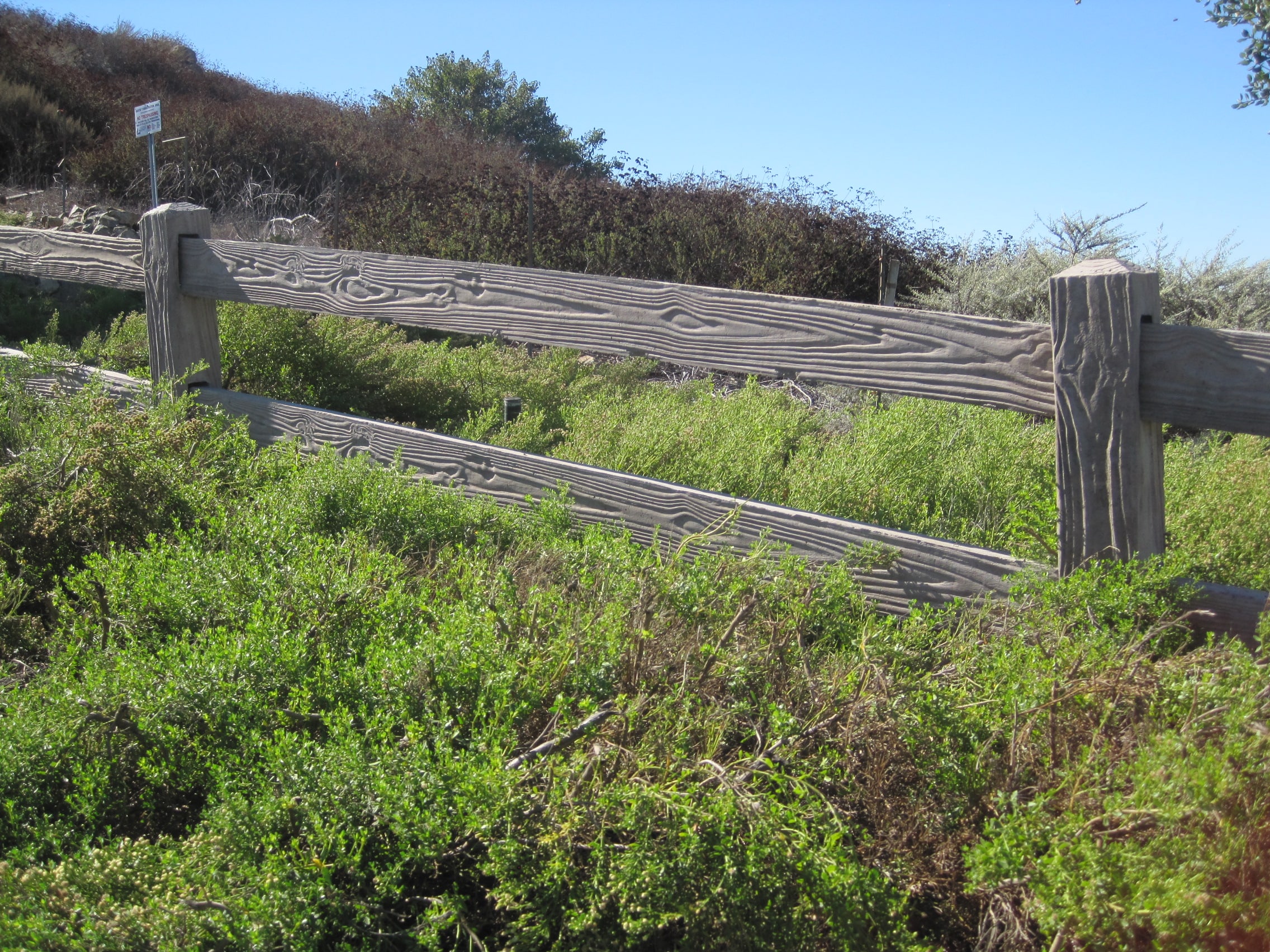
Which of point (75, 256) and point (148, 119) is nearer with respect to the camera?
point (75, 256)

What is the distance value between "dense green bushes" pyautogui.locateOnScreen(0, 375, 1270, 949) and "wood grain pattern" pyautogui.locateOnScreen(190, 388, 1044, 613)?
0.14 meters

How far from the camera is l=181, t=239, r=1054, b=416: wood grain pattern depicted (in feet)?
7.82

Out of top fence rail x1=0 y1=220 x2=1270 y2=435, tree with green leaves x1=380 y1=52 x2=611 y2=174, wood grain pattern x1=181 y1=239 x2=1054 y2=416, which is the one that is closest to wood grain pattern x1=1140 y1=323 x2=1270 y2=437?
top fence rail x1=0 y1=220 x2=1270 y2=435

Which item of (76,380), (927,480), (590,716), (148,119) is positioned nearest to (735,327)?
(927,480)

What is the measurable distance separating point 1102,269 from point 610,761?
1589 mm

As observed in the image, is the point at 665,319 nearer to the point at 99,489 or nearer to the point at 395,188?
the point at 99,489

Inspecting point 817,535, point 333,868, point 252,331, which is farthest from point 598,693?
point 252,331

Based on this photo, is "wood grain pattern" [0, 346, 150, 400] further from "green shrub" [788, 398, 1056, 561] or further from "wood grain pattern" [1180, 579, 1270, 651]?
"wood grain pattern" [1180, 579, 1270, 651]

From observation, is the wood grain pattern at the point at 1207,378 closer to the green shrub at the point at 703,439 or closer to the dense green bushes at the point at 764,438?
the dense green bushes at the point at 764,438

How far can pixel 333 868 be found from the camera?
1.40m

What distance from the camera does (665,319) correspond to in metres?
2.92

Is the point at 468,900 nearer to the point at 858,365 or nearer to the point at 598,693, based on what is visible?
the point at 598,693

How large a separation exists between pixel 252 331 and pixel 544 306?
2.35 m

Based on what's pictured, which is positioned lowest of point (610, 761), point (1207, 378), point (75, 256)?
point (610, 761)
